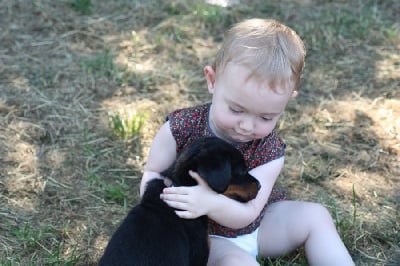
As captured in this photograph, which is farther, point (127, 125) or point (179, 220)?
point (127, 125)

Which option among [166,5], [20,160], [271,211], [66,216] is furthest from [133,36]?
[271,211]

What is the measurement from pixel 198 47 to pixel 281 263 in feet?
9.37

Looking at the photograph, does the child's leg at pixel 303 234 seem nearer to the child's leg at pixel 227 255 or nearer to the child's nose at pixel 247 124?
the child's leg at pixel 227 255

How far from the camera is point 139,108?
492cm

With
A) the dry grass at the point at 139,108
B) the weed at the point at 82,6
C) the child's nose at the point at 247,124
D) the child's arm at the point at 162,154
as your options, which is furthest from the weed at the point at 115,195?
the weed at the point at 82,6

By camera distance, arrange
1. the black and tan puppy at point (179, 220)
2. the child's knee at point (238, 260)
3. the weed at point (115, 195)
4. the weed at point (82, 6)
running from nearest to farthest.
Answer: the black and tan puppy at point (179, 220) → the child's knee at point (238, 260) → the weed at point (115, 195) → the weed at point (82, 6)

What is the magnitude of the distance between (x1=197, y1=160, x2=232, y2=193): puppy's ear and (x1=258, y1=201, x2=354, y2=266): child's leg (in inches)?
26.8

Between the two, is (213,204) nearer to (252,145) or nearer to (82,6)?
(252,145)

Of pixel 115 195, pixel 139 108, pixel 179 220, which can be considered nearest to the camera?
pixel 179 220

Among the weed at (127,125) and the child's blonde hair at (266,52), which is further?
the weed at (127,125)

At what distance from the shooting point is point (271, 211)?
140 inches

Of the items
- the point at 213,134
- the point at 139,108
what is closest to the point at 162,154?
the point at 213,134

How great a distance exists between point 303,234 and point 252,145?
553mm

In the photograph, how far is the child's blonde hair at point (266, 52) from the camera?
9.95 ft
